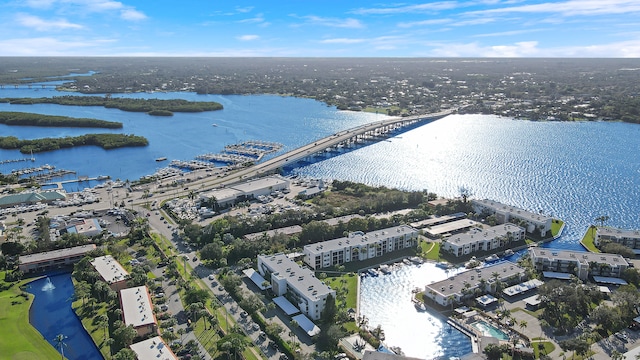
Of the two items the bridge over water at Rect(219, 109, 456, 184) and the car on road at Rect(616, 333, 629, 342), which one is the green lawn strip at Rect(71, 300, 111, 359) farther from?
the car on road at Rect(616, 333, 629, 342)

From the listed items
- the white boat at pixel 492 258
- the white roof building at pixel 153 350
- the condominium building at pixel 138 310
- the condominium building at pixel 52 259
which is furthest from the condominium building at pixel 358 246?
the condominium building at pixel 52 259

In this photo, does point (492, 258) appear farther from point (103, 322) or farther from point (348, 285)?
point (103, 322)

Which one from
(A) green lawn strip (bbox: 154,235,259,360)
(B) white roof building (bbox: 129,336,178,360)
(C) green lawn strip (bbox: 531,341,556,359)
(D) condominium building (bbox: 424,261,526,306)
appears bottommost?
(C) green lawn strip (bbox: 531,341,556,359)

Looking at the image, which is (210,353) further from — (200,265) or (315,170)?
(315,170)

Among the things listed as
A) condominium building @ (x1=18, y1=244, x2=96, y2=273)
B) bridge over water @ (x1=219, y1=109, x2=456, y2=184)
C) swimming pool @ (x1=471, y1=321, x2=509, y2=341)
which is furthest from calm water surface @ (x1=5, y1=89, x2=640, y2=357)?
condominium building @ (x1=18, y1=244, x2=96, y2=273)

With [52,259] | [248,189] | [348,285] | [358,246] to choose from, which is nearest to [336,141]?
[248,189]

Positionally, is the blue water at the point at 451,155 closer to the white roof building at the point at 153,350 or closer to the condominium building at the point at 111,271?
the condominium building at the point at 111,271
